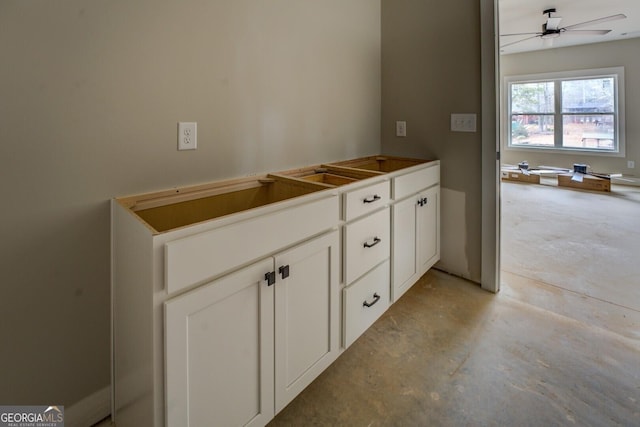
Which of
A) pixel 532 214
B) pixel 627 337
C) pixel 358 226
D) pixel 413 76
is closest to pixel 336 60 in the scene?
pixel 413 76

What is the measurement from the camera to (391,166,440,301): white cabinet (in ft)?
6.75

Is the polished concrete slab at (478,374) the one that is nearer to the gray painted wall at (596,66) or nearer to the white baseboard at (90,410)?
the white baseboard at (90,410)

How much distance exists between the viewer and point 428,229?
242 cm

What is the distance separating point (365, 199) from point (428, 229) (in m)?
0.88

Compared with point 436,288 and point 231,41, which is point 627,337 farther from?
point 231,41

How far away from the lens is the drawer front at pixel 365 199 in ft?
5.37

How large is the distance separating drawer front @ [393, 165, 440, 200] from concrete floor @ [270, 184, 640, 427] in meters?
0.75

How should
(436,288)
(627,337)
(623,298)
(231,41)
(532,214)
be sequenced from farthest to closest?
(532,214) → (436,288) → (623,298) → (627,337) → (231,41)

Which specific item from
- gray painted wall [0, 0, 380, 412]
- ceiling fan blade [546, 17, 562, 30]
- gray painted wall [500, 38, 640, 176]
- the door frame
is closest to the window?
gray painted wall [500, 38, 640, 176]

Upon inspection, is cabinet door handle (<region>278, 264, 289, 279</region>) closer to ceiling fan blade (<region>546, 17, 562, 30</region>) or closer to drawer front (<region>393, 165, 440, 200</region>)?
drawer front (<region>393, 165, 440, 200</region>)

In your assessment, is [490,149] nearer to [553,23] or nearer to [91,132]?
[91,132]

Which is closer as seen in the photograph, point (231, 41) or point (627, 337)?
point (231, 41)

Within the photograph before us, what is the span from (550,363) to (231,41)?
7.35ft

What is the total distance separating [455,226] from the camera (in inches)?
100
